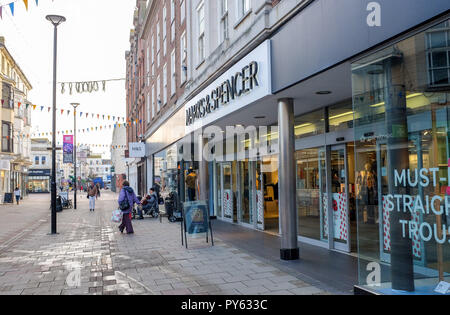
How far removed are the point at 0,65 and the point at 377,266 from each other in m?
39.1

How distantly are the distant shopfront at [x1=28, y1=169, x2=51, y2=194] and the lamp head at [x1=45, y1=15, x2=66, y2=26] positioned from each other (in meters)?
64.6

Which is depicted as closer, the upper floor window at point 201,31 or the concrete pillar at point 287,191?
the concrete pillar at point 287,191

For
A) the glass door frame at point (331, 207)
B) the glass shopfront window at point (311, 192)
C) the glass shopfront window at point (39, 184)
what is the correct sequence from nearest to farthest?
the glass door frame at point (331, 207), the glass shopfront window at point (311, 192), the glass shopfront window at point (39, 184)

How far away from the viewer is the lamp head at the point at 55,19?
12383 mm

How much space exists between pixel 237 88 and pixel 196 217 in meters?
3.20

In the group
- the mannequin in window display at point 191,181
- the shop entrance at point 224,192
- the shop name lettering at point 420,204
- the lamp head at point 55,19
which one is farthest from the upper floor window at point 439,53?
the mannequin in window display at point 191,181

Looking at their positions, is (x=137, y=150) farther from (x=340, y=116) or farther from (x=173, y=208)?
(x=340, y=116)

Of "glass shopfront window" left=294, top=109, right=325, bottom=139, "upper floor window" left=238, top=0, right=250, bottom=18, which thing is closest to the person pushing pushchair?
"glass shopfront window" left=294, top=109, right=325, bottom=139

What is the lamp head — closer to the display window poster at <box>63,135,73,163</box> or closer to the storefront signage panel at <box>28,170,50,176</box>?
the display window poster at <box>63,135,73,163</box>

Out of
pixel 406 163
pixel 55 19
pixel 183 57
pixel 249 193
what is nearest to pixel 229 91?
pixel 249 193

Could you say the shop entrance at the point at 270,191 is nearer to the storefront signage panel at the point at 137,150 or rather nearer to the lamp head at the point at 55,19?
the lamp head at the point at 55,19

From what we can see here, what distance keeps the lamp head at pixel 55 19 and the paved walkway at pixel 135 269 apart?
6.81 metres

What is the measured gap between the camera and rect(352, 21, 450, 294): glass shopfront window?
4.32m

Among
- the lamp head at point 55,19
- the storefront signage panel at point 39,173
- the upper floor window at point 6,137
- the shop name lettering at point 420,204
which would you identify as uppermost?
the lamp head at point 55,19
